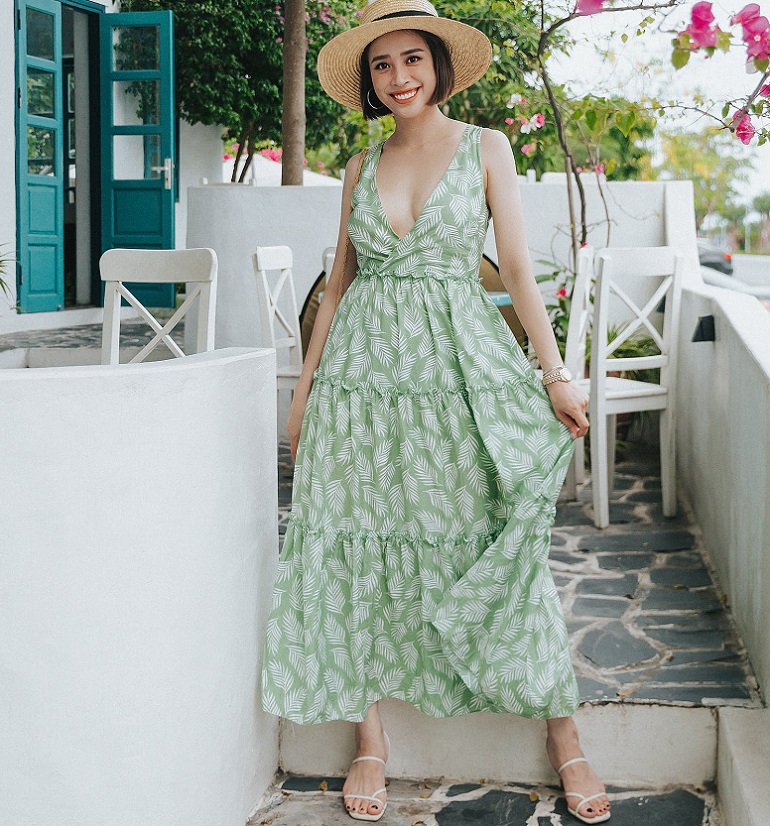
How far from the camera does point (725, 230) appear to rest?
Answer: 39875mm

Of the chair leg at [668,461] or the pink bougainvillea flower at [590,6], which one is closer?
the pink bougainvillea flower at [590,6]

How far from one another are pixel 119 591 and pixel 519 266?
107cm

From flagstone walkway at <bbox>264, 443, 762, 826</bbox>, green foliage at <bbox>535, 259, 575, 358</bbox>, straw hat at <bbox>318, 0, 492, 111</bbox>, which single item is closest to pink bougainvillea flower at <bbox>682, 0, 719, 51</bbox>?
straw hat at <bbox>318, 0, 492, 111</bbox>

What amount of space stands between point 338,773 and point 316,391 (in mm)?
1003

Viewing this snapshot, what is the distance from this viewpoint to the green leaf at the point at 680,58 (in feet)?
5.04

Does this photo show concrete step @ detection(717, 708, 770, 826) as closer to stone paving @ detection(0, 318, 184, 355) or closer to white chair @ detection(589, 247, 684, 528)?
white chair @ detection(589, 247, 684, 528)

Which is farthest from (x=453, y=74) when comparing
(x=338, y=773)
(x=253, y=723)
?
(x=338, y=773)

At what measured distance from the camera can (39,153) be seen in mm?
7758

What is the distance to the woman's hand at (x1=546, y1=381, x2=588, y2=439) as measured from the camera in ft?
7.37

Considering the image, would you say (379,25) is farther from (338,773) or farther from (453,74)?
(338,773)

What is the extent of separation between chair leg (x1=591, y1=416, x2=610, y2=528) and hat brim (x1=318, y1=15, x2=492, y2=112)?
191 centimetres

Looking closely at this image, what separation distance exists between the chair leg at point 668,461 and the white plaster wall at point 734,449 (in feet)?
0.32

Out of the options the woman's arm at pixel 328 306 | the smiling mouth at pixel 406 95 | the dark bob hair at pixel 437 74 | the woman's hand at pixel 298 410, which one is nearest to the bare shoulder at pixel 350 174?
the woman's arm at pixel 328 306

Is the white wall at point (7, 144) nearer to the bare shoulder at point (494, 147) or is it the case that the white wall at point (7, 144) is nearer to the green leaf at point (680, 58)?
the bare shoulder at point (494, 147)
